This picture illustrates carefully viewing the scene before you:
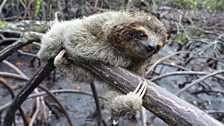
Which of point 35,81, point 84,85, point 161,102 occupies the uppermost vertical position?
point 161,102

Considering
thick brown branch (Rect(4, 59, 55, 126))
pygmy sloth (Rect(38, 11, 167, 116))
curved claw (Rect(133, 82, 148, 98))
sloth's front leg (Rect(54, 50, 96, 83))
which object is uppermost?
pygmy sloth (Rect(38, 11, 167, 116))

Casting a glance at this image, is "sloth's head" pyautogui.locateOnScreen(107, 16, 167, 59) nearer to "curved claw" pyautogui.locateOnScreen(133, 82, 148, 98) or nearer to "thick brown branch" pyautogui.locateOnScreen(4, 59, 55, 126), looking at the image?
"curved claw" pyautogui.locateOnScreen(133, 82, 148, 98)

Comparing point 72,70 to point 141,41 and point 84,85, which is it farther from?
point 84,85

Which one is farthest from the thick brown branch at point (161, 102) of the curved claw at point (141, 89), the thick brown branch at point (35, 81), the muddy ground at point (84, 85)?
the muddy ground at point (84, 85)

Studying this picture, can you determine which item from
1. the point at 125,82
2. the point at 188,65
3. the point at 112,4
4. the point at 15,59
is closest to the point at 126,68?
the point at 125,82

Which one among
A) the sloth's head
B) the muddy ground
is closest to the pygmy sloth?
the sloth's head

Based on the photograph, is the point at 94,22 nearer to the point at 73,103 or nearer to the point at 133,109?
the point at 133,109

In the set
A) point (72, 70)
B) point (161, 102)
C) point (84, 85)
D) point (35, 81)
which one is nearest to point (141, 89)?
point (161, 102)
